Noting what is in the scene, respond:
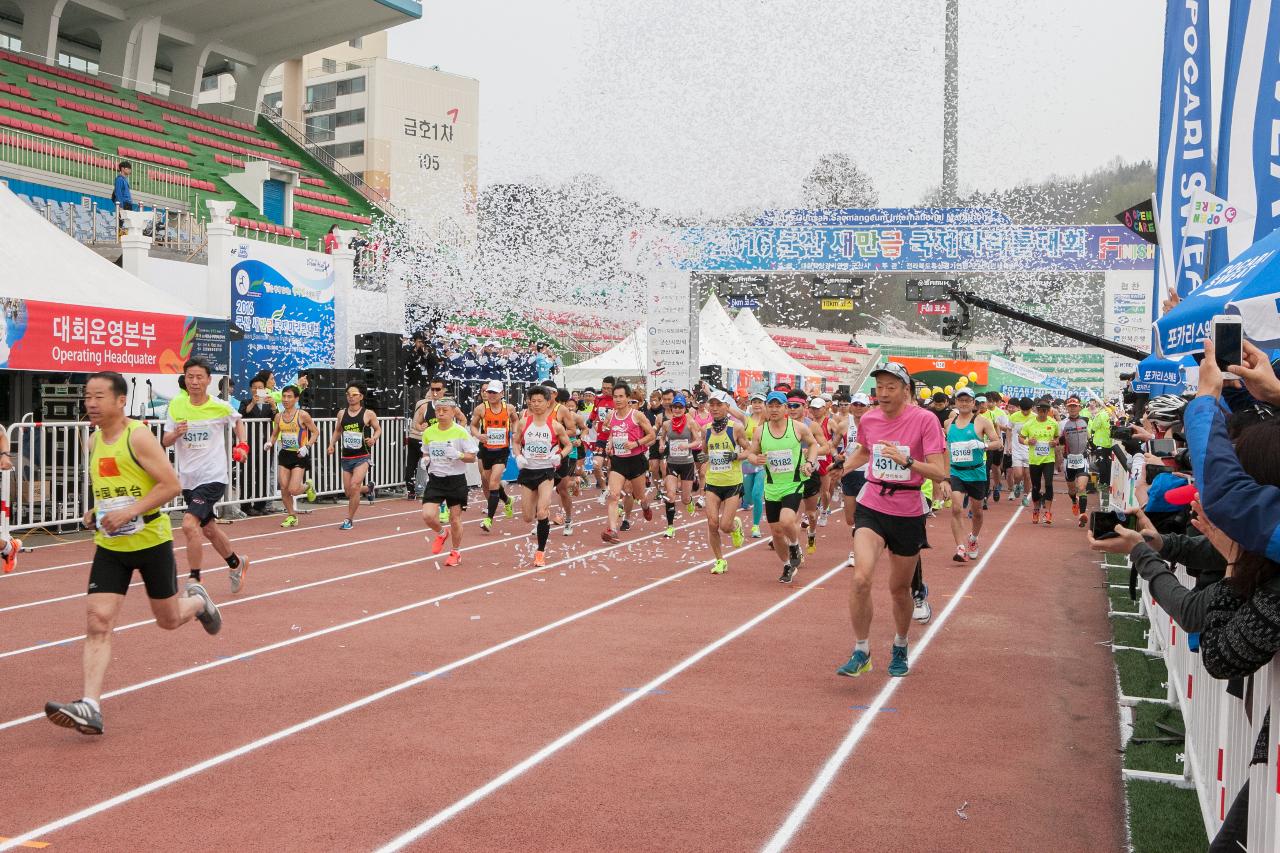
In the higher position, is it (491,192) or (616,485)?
(491,192)

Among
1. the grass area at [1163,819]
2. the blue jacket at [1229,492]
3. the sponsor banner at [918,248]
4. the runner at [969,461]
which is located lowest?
the grass area at [1163,819]

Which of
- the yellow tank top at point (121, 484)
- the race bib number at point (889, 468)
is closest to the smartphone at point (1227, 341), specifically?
the race bib number at point (889, 468)

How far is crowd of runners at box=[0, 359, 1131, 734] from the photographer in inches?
258

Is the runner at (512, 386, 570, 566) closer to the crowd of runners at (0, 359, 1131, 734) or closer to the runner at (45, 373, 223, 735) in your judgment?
the crowd of runners at (0, 359, 1131, 734)

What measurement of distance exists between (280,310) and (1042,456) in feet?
47.8

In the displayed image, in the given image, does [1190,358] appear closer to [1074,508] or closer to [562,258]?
[1074,508]

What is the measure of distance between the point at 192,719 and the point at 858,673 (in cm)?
404

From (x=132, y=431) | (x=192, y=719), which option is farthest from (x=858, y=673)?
(x=132, y=431)

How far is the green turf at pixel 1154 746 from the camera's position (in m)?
6.02

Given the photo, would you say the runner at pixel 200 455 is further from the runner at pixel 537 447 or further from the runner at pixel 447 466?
the runner at pixel 537 447

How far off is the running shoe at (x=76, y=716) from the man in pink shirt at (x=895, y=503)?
14.4 ft

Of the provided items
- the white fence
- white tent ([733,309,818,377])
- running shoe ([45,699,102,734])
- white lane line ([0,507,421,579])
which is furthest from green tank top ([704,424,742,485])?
white tent ([733,309,818,377])

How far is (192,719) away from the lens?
21.6 feet

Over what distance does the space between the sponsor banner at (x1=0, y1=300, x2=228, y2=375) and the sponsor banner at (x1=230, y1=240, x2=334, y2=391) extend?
6.05 m
